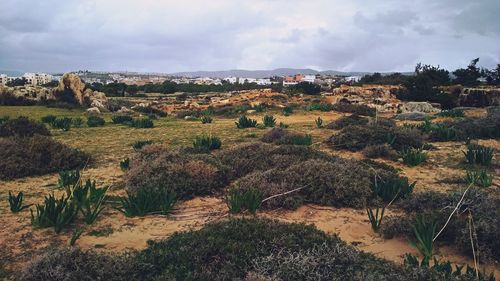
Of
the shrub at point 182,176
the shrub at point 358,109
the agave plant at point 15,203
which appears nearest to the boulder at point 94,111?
the shrub at point 358,109

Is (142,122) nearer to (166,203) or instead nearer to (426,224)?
(166,203)

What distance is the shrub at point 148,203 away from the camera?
5.64m

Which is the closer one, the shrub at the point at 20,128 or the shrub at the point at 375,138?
the shrub at the point at 375,138

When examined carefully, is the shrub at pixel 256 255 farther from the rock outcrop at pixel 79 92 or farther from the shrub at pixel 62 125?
the rock outcrop at pixel 79 92

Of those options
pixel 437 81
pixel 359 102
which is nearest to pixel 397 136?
pixel 359 102

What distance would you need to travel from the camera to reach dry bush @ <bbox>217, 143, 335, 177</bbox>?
783 centimetres

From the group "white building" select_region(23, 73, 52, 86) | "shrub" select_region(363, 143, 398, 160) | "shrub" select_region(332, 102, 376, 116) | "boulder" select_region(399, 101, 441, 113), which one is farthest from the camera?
"white building" select_region(23, 73, 52, 86)

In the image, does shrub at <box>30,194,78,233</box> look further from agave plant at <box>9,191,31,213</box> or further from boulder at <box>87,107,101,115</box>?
boulder at <box>87,107,101,115</box>

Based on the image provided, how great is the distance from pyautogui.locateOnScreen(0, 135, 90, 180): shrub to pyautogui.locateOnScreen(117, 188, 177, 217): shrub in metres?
3.45

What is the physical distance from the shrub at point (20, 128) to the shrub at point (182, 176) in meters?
7.42

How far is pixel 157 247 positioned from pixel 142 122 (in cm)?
1374

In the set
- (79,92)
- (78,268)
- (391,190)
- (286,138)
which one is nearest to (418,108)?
(286,138)

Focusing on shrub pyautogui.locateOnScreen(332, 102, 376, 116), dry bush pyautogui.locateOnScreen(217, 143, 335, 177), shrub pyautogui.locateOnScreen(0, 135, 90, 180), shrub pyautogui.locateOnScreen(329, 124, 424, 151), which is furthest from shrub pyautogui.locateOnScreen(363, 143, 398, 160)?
shrub pyautogui.locateOnScreen(332, 102, 376, 116)

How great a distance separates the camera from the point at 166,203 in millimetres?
5777
